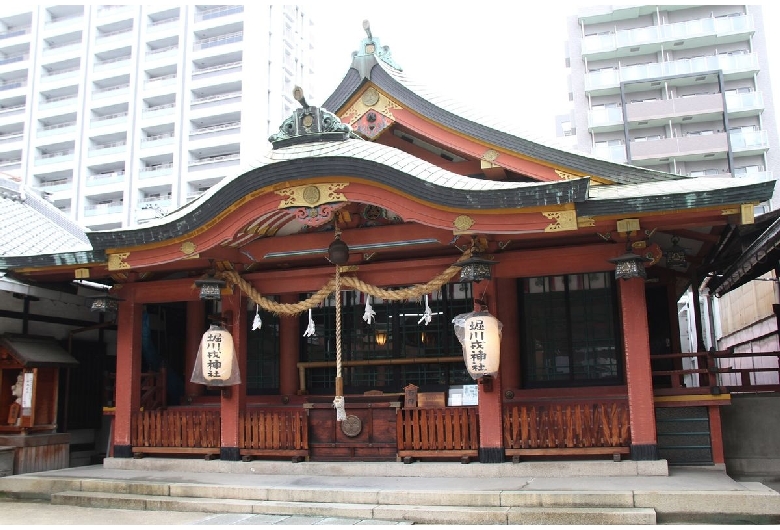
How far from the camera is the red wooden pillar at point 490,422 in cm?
1048

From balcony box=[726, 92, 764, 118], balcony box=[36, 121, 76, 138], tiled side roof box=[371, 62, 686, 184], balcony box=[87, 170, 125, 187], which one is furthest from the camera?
balcony box=[36, 121, 76, 138]

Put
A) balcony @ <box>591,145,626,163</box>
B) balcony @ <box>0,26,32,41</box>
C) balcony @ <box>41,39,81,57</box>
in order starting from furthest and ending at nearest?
1. balcony @ <box>0,26,32,41</box>
2. balcony @ <box>41,39,81,57</box>
3. balcony @ <box>591,145,626,163</box>

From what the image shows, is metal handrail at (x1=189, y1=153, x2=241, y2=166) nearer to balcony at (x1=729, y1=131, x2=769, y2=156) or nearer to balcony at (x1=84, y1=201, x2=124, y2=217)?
balcony at (x1=84, y1=201, x2=124, y2=217)

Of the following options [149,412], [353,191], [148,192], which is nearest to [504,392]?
[353,191]

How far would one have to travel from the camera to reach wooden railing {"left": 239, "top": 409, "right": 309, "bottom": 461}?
11.5 metres

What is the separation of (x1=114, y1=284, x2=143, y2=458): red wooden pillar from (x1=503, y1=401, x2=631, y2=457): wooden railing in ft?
23.1

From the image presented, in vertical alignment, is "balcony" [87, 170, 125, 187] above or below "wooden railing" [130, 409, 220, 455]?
above

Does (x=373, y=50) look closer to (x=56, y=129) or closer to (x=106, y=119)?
(x=106, y=119)

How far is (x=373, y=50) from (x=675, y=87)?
38711 mm

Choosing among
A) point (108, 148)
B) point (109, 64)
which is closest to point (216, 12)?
point (109, 64)

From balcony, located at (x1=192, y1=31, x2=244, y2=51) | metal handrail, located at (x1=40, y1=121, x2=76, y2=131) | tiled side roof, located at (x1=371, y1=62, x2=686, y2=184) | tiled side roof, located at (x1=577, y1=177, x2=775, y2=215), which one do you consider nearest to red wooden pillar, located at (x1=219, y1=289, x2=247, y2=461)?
tiled side roof, located at (x1=371, y1=62, x2=686, y2=184)

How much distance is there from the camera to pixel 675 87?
4578 centimetres

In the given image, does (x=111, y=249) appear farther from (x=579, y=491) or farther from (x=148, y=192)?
(x=148, y=192)

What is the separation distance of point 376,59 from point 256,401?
741 centimetres
